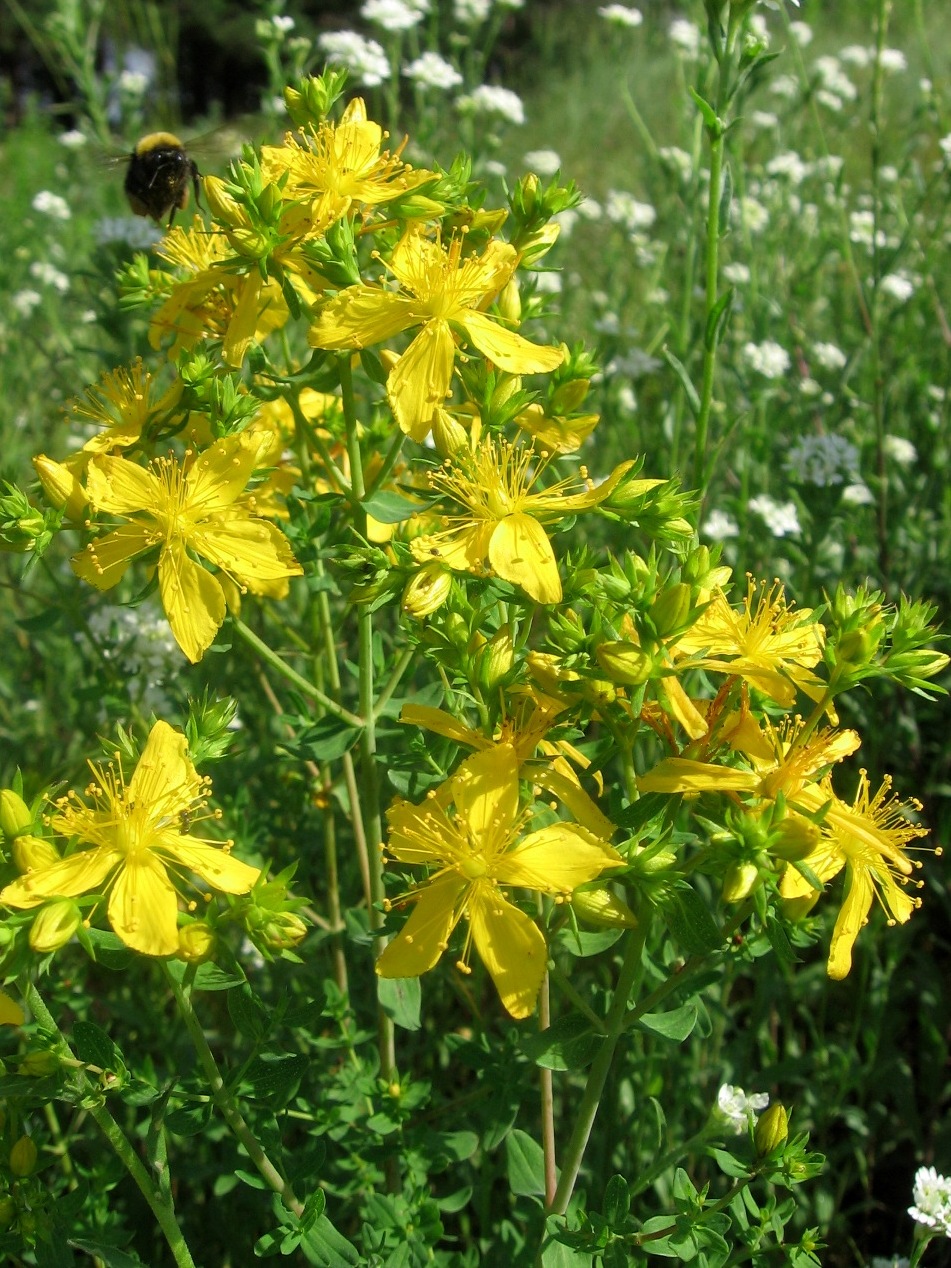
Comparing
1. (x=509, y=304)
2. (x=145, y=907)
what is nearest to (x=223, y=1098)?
(x=145, y=907)

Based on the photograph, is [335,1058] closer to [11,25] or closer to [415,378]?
[415,378]

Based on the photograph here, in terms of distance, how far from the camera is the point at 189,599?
152 centimetres

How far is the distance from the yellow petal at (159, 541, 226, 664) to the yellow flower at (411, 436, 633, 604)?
311mm

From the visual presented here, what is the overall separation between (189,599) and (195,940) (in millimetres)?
501

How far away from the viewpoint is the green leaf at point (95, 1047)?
4.38ft

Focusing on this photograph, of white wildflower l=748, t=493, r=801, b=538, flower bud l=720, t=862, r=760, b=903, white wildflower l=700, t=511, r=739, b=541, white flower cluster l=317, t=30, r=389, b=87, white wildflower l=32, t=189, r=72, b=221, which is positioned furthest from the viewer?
white wildflower l=32, t=189, r=72, b=221

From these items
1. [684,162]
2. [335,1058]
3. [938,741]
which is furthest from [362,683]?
[684,162]

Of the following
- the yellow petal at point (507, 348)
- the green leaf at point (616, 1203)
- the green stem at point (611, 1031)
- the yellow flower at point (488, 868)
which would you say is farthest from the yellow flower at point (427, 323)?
the green leaf at point (616, 1203)

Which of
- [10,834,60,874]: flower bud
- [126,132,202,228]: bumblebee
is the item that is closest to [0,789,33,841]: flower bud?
[10,834,60,874]: flower bud

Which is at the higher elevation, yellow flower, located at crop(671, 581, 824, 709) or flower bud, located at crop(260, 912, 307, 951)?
yellow flower, located at crop(671, 581, 824, 709)

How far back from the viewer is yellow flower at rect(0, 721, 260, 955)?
118cm

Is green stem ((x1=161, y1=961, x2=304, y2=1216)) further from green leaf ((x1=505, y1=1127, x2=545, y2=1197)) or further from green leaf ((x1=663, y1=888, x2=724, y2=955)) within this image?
green leaf ((x1=663, y1=888, x2=724, y2=955))

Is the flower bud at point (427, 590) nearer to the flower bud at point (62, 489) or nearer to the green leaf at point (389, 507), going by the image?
the green leaf at point (389, 507)

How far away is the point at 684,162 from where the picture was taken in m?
3.59
